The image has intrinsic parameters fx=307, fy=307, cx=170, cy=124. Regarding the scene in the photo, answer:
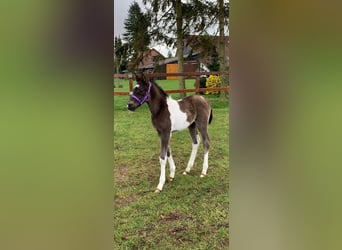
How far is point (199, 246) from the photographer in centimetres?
73

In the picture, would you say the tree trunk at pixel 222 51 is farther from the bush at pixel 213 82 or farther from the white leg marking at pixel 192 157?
the white leg marking at pixel 192 157

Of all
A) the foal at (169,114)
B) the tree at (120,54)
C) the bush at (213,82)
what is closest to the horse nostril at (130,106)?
the foal at (169,114)

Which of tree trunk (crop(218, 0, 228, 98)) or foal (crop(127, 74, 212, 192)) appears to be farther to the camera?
foal (crop(127, 74, 212, 192))

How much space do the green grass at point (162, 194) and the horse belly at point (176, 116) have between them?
12cm

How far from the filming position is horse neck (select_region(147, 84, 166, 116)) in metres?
0.91

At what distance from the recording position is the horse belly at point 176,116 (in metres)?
0.98

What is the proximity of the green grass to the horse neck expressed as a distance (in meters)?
0.05

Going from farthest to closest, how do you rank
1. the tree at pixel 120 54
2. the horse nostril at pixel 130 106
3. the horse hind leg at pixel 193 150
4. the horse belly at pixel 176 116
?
the horse belly at pixel 176 116 → the horse hind leg at pixel 193 150 → the horse nostril at pixel 130 106 → the tree at pixel 120 54

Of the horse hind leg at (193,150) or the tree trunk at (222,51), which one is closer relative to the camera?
the tree trunk at (222,51)

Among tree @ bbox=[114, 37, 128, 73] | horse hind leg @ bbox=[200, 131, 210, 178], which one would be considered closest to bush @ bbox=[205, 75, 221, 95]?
horse hind leg @ bbox=[200, 131, 210, 178]

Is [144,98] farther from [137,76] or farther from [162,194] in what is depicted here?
[162,194]

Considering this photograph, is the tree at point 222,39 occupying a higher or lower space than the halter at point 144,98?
higher

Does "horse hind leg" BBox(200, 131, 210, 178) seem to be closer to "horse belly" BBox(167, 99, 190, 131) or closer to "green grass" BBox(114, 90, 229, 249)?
"green grass" BBox(114, 90, 229, 249)
